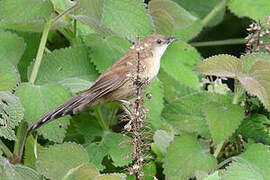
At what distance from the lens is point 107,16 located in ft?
8.35

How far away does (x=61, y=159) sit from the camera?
2146 millimetres

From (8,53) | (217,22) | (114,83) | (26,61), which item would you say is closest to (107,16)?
(114,83)

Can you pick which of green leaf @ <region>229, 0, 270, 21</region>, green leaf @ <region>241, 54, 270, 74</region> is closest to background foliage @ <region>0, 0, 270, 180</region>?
green leaf @ <region>241, 54, 270, 74</region>

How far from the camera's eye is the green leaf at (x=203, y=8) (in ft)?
13.1

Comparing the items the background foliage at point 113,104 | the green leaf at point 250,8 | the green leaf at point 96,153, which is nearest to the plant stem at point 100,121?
the background foliage at point 113,104

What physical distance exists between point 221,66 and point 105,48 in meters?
0.71

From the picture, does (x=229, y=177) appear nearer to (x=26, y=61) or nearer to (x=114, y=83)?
(x=114, y=83)

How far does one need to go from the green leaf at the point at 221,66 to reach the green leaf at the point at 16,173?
30.0 inches

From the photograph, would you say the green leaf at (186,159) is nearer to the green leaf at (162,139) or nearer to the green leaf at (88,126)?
the green leaf at (162,139)

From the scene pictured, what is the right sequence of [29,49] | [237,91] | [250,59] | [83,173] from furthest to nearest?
[29,49], [237,91], [250,59], [83,173]

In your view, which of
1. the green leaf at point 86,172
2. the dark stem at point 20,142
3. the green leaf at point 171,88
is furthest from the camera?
the green leaf at point 171,88

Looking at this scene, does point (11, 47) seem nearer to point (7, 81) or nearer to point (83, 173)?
point (7, 81)

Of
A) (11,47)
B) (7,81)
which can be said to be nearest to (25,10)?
(11,47)

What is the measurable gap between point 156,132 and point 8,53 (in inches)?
30.2
